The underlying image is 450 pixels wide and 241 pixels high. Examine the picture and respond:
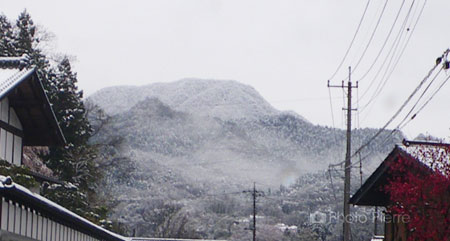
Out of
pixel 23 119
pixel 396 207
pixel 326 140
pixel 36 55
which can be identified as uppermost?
pixel 326 140

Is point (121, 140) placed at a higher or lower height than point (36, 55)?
lower

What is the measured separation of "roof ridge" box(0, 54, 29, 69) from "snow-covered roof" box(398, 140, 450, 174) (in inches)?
414

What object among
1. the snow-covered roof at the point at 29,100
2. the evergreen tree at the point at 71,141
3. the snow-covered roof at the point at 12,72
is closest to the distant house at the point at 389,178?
the snow-covered roof at the point at 29,100

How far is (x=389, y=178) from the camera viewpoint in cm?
2641

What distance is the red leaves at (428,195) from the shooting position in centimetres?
2075

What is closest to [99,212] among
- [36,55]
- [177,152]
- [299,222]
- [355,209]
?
[36,55]

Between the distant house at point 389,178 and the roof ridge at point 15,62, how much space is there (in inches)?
413

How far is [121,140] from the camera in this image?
5944cm

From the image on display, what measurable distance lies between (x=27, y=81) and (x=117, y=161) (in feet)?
112

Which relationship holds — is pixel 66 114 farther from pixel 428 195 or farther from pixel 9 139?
pixel 428 195

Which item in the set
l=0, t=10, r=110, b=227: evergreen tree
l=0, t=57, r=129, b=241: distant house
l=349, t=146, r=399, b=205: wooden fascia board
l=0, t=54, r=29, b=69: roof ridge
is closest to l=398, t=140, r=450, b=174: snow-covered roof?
l=349, t=146, r=399, b=205: wooden fascia board

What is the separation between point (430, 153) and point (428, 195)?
1529 mm

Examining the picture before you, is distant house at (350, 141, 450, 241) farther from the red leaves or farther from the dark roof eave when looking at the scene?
the dark roof eave

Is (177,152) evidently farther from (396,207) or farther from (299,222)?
(396,207)
